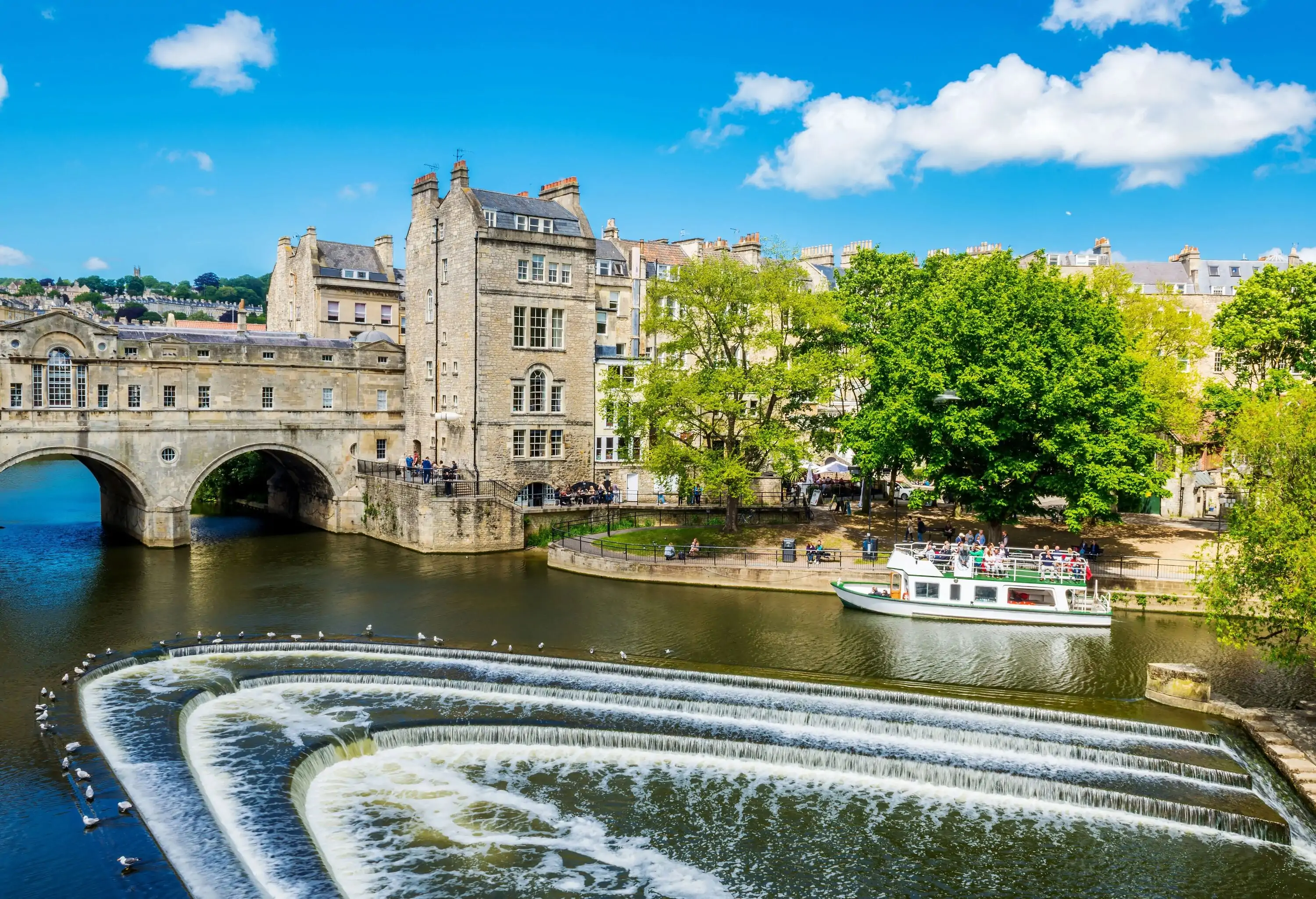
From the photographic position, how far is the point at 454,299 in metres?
54.2

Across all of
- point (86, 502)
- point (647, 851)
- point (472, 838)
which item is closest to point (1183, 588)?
point (647, 851)

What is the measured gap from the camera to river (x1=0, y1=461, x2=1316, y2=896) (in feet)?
64.7

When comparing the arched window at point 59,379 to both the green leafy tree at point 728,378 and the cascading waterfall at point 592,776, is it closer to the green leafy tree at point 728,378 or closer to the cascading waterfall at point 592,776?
the cascading waterfall at point 592,776

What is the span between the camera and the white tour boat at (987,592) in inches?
1432

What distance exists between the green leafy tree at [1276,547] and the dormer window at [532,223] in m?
37.1

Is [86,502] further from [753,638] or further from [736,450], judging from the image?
[753,638]

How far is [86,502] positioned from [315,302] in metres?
20.5

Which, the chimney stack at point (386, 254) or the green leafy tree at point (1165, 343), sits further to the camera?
the chimney stack at point (386, 254)

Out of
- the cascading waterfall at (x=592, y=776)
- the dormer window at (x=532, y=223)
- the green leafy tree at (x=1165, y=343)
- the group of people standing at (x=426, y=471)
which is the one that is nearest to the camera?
the cascading waterfall at (x=592, y=776)

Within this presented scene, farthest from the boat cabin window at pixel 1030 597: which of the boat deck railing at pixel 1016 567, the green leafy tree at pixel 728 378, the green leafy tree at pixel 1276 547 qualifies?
the green leafy tree at pixel 728 378

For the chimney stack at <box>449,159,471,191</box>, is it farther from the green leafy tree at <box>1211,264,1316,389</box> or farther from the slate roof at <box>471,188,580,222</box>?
the green leafy tree at <box>1211,264,1316,389</box>

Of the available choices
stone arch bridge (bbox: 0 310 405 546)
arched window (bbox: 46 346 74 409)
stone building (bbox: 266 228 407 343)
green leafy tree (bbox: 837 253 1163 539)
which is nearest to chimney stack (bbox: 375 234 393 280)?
stone building (bbox: 266 228 407 343)

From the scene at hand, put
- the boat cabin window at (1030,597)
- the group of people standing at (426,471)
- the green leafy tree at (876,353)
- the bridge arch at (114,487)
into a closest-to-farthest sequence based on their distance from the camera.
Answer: the boat cabin window at (1030,597) → the green leafy tree at (876,353) → the bridge arch at (114,487) → the group of people standing at (426,471)

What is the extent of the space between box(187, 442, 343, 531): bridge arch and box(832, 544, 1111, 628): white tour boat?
30.9m
